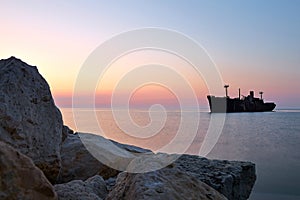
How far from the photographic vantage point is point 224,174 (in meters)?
5.57

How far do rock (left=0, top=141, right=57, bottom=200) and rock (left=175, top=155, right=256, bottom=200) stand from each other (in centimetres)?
307

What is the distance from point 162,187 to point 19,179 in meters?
1.24

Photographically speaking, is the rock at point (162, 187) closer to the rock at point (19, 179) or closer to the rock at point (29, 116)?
the rock at point (19, 179)

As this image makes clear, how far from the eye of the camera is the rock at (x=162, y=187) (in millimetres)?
2975

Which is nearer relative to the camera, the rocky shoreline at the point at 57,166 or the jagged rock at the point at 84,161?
the rocky shoreline at the point at 57,166

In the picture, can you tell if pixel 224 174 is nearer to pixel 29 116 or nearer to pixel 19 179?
pixel 29 116

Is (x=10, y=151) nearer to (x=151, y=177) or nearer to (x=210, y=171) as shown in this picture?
(x=151, y=177)

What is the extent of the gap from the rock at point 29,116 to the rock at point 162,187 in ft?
4.37

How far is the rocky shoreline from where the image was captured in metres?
2.55

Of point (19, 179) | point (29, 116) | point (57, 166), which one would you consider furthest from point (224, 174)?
point (19, 179)

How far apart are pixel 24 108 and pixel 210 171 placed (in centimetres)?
316

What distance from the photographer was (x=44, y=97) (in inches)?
183

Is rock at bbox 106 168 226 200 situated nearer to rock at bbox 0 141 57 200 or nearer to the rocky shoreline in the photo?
the rocky shoreline

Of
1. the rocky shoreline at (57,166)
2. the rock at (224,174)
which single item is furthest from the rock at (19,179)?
the rock at (224,174)
